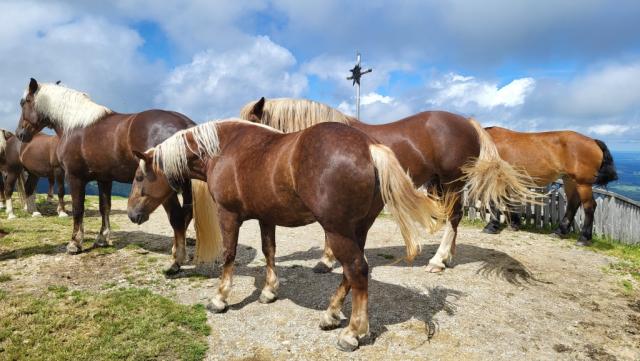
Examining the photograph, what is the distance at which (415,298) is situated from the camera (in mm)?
4625

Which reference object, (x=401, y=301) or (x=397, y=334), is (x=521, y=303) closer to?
(x=401, y=301)

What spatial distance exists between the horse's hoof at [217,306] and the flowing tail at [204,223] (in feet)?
3.15

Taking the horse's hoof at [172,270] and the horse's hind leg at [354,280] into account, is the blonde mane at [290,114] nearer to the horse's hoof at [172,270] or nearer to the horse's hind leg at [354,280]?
the horse's hoof at [172,270]

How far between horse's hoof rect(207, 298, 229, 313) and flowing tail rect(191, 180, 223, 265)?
3.15ft

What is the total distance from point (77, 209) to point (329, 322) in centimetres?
527

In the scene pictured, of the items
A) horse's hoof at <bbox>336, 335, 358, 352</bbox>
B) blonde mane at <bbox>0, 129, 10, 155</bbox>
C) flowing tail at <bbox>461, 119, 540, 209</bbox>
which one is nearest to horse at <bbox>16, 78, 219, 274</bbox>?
horse's hoof at <bbox>336, 335, 358, 352</bbox>

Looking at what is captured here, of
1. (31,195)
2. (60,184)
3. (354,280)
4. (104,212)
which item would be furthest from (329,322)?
(31,195)

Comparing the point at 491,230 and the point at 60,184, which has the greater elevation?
the point at 60,184

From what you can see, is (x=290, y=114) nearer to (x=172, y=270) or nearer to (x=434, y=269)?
(x=172, y=270)

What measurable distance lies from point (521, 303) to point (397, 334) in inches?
77.3

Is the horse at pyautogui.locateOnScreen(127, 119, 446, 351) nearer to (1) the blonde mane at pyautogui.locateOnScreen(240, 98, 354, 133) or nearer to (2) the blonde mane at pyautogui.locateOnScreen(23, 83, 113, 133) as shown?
(1) the blonde mane at pyautogui.locateOnScreen(240, 98, 354, 133)

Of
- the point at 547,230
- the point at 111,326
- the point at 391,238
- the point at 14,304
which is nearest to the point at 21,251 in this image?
the point at 14,304

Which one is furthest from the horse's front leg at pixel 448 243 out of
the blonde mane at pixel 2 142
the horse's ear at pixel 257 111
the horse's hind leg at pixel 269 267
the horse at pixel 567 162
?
the blonde mane at pixel 2 142

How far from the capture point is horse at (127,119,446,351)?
3191 mm
